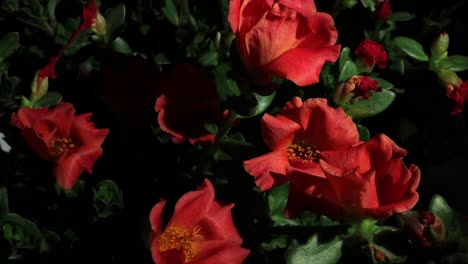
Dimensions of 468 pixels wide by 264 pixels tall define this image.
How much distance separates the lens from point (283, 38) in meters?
0.94

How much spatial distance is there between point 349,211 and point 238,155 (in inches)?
11.6

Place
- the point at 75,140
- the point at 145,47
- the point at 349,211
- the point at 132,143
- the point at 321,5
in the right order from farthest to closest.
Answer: the point at 321,5
the point at 145,47
the point at 132,143
the point at 75,140
the point at 349,211

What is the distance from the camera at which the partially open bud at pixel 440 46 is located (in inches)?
53.6

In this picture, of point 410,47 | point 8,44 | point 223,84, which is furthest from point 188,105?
point 410,47

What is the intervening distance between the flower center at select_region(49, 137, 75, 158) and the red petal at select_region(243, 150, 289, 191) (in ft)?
1.22

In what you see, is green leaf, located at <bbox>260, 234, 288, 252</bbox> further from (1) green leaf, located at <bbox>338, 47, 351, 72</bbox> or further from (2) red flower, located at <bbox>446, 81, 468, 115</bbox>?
(2) red flower, located at <bbox>446, 81, 468, 115</bbox>

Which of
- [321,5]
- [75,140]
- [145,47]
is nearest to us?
[75,140]

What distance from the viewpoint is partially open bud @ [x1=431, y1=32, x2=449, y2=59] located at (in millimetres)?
1360

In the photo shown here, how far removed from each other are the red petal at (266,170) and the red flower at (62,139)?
30cm

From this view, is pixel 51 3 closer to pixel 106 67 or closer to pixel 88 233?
pixel 106 67

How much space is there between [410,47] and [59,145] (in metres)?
0.78

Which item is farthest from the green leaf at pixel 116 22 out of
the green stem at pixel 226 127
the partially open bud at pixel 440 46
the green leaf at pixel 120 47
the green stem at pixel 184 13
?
the partially open bud at pixel 440 46

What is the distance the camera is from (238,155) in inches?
47.1

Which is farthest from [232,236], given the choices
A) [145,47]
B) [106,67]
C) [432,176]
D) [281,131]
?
[432,176]
